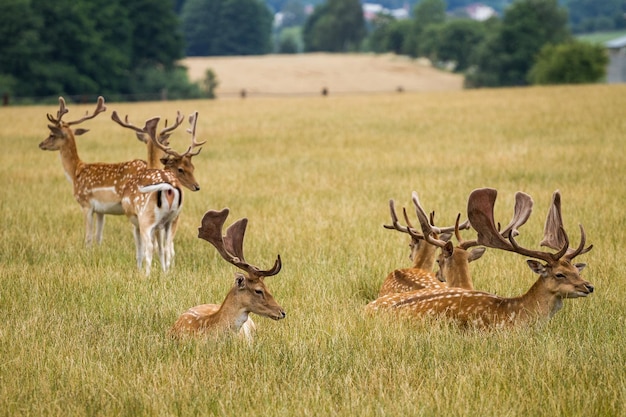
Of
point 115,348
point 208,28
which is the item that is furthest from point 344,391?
point 208,28

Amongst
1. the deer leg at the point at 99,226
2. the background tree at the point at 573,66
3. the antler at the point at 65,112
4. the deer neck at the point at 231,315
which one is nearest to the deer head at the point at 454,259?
the deer neck at the point at 231,315

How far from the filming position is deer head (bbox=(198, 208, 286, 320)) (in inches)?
206

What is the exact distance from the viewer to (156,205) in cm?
796

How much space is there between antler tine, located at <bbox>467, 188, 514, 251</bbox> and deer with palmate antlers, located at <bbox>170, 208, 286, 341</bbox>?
3.85ft

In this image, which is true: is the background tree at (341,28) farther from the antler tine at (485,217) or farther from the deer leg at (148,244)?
the antler tine at (485,217)

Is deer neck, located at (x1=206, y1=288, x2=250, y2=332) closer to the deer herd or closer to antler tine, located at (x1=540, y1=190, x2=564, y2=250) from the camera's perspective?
the deer herd

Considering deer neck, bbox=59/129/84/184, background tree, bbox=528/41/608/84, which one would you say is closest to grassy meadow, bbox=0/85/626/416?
deer neck, bbox=59/129/84/184

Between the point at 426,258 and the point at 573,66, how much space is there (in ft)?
213

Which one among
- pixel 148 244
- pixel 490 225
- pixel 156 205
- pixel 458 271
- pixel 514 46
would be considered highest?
pixel 514 46

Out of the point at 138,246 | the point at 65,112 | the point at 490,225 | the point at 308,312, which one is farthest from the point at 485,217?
the point at 65,112

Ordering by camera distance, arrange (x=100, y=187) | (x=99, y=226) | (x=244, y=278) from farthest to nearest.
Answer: (x=99, y=226)
(x=100, y=187)
(x=244, y=278)

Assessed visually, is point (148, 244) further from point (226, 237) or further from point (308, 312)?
point (226, 237)

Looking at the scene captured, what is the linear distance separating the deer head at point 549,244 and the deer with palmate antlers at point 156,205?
9.12 feet

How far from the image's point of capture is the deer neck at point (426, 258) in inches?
280
